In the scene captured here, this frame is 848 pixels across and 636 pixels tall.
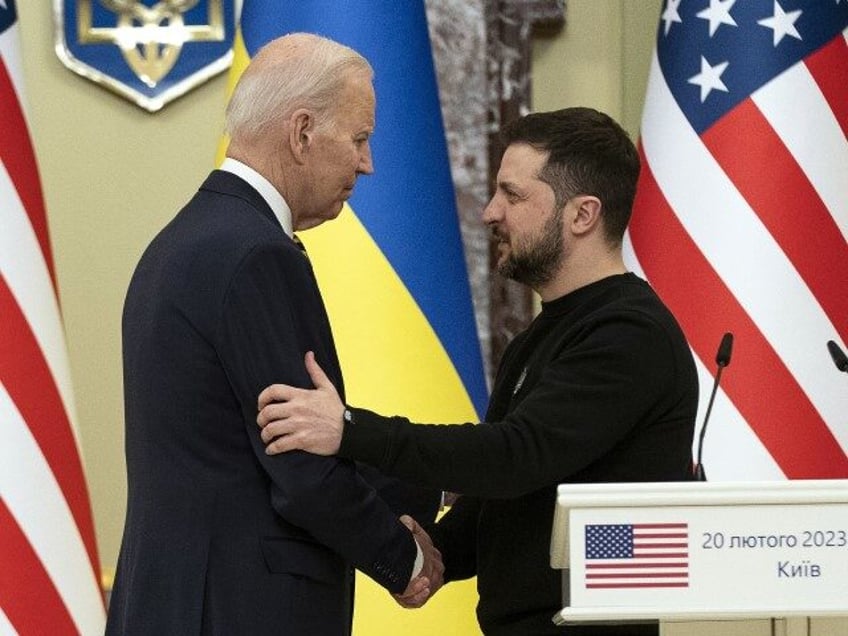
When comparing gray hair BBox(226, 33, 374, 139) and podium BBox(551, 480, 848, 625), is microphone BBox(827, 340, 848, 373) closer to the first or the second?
podium BBox(551, 480, 848, 625)

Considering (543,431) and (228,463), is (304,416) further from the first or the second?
(543,431)

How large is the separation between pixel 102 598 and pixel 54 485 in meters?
0.25

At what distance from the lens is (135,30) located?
342cm

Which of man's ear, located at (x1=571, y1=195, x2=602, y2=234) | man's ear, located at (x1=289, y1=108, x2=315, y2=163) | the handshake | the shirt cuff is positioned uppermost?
man's ear, located at (x1=289, y1=108, x2=315, y2=163)

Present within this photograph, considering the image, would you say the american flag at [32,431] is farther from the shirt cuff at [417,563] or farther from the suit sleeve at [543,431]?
the suit sleeve at [543,431]

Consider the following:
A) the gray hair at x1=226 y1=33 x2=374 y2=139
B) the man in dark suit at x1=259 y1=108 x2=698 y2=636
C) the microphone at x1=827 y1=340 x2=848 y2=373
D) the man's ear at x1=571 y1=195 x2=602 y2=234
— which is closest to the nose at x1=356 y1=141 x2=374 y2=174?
the gray hair at x1=226 y1=33 x2=374 y2=139

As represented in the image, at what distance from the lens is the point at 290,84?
1.96m

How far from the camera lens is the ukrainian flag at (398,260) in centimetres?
273

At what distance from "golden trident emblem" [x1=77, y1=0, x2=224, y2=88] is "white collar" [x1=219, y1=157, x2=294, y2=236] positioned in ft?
4.94

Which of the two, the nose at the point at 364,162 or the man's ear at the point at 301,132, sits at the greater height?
the man's ear at the point at 301,132

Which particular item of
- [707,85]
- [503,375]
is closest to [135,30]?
[707,85]

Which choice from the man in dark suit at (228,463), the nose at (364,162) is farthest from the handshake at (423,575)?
the nose at (364,162)

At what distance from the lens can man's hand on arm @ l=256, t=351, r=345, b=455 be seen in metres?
1.80

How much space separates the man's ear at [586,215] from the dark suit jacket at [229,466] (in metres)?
0.41
